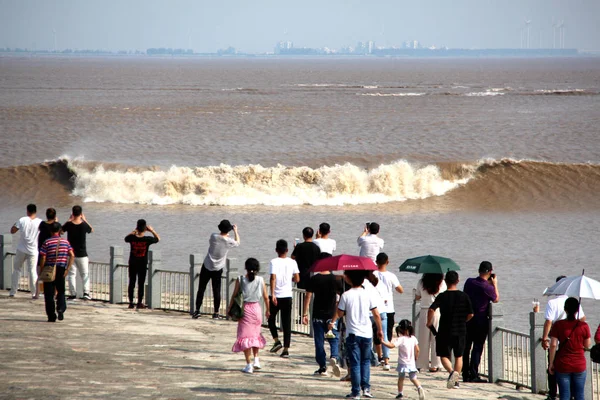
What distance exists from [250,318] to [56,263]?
3.59m

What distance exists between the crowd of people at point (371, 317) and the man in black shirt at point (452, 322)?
0.01m

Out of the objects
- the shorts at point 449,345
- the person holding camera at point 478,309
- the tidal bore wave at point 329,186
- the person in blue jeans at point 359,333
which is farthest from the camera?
the tidal bore wave at point 329,186

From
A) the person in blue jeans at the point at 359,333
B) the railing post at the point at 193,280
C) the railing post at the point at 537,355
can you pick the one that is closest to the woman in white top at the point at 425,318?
the railing post at the point at 537,355

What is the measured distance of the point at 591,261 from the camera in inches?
941

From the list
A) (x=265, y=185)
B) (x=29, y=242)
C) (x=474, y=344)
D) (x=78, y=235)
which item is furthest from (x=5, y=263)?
(x=265, y=185)

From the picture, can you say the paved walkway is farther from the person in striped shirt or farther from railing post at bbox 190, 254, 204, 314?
railing post at bbox 190, 254, 204, 314

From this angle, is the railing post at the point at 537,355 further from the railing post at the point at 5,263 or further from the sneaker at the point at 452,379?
the railing post at the point at 5,263

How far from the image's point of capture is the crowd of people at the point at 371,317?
9852mm

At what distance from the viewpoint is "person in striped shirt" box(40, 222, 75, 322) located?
13.2 meters

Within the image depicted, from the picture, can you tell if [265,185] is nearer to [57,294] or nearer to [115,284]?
[115,284]

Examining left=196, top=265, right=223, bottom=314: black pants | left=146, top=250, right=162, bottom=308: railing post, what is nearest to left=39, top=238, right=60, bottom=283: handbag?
left=196, top=265, right=223, bottom=314: black pants

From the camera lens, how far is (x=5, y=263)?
17.2 metres

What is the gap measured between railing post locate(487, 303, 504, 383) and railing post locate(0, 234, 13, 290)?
9350 millimetres

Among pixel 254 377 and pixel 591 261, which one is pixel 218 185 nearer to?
pixel 591 261
